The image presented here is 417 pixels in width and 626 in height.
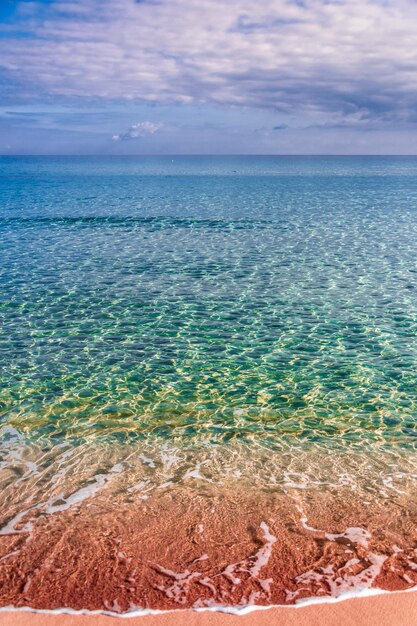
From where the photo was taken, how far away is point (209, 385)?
15.1m

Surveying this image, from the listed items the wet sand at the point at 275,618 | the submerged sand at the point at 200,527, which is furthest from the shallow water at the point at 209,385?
the wet sand at the point at 275,618

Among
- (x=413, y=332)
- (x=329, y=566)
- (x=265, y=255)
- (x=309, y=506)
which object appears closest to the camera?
(x=329, y=566)

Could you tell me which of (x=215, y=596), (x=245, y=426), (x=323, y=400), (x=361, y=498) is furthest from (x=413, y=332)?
(x=215, y=596)

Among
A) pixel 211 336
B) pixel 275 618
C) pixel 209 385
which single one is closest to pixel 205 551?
pixel 275 618

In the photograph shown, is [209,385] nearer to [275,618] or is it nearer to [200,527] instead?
[200,527]

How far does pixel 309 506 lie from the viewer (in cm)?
1000

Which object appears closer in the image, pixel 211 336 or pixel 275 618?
pixel 275 618

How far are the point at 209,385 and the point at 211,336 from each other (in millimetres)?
3659

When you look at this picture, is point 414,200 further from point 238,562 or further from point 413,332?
point 238,562

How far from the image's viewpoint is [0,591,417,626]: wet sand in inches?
289

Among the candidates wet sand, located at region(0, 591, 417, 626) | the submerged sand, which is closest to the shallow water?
the submerged sand

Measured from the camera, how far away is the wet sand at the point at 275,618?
7344 millimetres

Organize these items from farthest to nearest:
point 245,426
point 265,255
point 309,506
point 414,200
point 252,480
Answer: point 414,200, point 265,255, point 245,426, point 252,480, point 309,506

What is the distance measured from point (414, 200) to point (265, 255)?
42875mm
